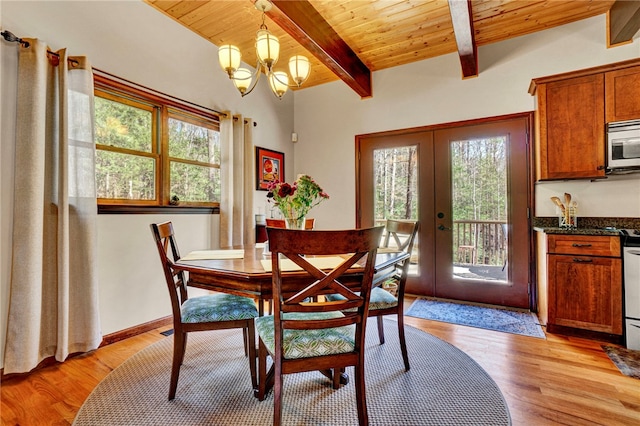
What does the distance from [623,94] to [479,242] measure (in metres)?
1.67

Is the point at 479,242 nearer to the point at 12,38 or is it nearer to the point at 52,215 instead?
the point at 52,215

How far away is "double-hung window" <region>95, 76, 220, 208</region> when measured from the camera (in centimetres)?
245

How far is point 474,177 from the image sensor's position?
3350mm

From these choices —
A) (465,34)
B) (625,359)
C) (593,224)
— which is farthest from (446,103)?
(625,359)

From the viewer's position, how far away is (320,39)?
275 centimetres

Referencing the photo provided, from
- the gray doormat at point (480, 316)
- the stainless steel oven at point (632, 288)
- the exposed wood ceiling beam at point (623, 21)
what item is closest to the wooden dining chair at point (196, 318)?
the gray doormat at point (480, 316)

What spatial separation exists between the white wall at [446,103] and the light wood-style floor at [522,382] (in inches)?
54.2

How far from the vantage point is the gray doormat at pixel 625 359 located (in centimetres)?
193

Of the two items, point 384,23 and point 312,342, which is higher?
point 384,23

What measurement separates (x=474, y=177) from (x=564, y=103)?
0.98 meters

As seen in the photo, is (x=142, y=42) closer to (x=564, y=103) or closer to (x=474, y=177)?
(x=474, y=177)

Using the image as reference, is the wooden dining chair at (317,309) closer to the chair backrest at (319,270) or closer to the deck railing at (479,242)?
the chair backrest at (319,270)

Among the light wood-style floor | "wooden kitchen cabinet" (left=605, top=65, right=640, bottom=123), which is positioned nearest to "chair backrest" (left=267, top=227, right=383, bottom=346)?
the light wood-style floor

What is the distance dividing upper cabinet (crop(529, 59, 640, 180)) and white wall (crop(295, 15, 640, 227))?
0.33 metres
